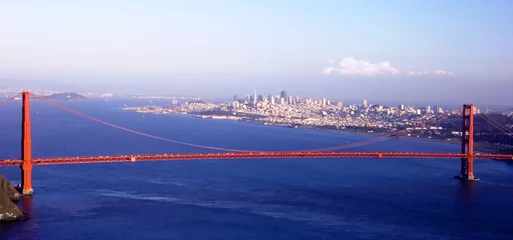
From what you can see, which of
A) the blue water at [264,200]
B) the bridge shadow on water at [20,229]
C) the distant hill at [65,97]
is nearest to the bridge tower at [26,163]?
the blue water at [264,200]

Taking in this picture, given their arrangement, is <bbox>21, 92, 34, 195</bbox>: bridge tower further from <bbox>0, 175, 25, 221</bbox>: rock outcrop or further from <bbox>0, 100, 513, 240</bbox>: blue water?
<bbox>0, 175, 25, 221</bbox>: rock outcrop

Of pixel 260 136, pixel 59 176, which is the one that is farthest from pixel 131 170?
pixel 260 136

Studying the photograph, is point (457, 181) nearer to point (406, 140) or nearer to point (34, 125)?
point (406, 140)

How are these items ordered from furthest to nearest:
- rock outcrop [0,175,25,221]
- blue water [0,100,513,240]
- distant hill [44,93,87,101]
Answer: distant hill [44,93,87,101] < rock outcrop [0,175,25,221] < blue water [0,100,513,240]

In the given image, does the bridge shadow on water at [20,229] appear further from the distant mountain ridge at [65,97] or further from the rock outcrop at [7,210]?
the distant mountain ridge at [65,97]

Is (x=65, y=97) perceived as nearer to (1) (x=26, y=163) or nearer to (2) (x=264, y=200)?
(1) (x=26, y=163)

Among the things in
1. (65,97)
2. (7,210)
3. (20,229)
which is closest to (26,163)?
(7,210)

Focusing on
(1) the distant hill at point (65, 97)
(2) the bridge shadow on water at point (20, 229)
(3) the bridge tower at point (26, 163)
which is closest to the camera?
(2) the bridge shadow on water at point (20, 229)

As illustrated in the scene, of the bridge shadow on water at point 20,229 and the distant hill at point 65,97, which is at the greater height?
the distant hill at point 65,97

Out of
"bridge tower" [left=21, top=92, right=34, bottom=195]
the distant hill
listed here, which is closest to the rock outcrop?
"bridge tower" [left=21, top=92, right=34, bottom=195]
